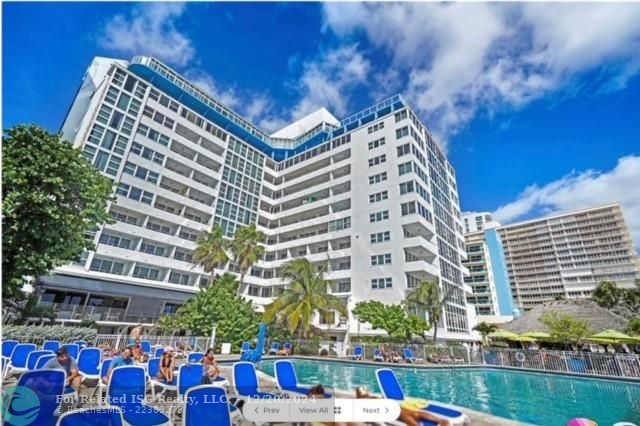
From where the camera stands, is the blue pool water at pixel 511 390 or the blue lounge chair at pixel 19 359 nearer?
the blue lounge chair at pixel 19 359

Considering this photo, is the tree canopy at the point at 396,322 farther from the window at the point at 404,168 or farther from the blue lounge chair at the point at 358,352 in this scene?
the window at the point at 404,168

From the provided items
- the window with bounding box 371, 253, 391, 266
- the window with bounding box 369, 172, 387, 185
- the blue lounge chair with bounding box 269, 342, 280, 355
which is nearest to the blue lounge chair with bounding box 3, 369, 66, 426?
the blue lounge chair with bounding box 269, 342, 280, 355

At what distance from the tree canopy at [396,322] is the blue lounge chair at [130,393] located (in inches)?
863

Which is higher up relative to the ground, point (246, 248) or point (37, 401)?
point (246, 248)

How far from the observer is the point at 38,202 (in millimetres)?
12188

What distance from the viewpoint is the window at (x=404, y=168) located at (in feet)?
113

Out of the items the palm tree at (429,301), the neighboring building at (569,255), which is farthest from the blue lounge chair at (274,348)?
the neighboring building at (569,255)

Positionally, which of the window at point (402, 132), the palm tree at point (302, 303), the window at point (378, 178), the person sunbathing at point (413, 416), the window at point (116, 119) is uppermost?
the window at point (402, 132)

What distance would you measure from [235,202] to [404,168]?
2193 centimetres


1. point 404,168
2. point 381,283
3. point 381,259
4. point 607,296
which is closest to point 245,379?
point 381,283

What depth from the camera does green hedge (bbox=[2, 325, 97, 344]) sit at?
43.1 ft

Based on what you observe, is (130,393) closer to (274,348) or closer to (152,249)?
(274,348)

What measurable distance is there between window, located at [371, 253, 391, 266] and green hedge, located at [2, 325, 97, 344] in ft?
80.2

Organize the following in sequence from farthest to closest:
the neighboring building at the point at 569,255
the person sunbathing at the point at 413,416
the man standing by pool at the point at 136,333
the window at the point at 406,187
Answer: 1. the neighboring building at the point at 569,255
2. the window at the point at 406,187
3. the man standing by pool at the point at 136,333
4. the person sunbathing at the point at 413,416
